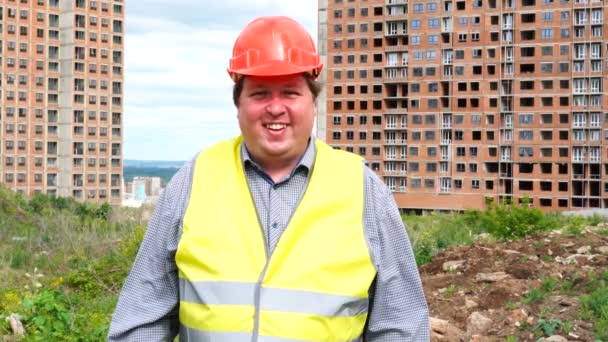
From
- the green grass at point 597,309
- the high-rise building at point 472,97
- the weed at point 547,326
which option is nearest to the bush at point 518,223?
the green grass at point 597,309

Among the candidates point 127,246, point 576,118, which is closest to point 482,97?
point 576,118

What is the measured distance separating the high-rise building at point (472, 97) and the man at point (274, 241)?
173 feet

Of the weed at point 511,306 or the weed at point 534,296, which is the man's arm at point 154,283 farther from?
the weed at point 534,296

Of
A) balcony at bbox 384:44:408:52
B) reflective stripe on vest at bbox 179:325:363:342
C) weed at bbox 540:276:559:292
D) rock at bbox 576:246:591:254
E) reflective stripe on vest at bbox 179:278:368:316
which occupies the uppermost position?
balcony at bbox 384:44:408:52

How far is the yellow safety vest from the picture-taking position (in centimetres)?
240

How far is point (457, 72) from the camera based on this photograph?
5616 centimetres

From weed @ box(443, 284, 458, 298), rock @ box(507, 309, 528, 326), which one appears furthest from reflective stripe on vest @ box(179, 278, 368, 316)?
weed @ box(443, 284, 458, 298)

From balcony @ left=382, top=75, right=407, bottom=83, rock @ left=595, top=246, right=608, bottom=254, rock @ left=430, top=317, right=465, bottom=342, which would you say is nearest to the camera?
→ rock @ left=430, top=317, right=465, bottom=342

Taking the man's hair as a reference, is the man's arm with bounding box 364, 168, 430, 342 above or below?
below

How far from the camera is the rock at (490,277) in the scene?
8.32m

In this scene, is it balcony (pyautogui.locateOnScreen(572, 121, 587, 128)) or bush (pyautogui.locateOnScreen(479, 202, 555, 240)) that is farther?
balcony (pyautogui.locateOnScreen(572, 121, 587, 128))

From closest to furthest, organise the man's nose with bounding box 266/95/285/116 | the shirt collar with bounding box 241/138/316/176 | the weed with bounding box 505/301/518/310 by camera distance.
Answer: the man's nose with bounding box 266/95/285/116 → the shirt collar with bounding box 241/138/316/176 → the weed with bounding box 505/301/518/310

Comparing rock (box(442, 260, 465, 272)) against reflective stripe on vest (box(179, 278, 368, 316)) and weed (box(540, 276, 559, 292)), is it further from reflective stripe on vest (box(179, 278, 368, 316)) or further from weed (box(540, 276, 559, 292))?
reflective stripe on vest (box(179, 278, 368, 316))

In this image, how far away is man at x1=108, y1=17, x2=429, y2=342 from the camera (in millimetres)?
2410
